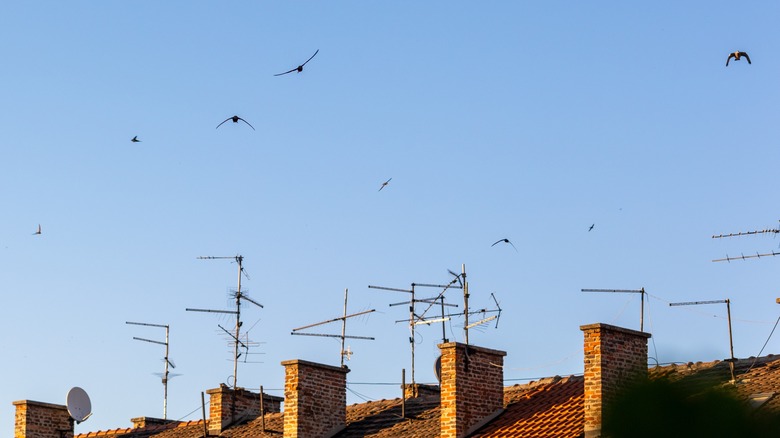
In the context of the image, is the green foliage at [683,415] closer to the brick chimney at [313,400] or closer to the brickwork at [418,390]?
the brick chimney at [313,400]

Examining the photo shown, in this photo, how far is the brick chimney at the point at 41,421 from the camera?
121ft

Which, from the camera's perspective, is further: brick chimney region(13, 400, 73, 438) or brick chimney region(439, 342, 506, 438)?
brick chimney region(13, 400, 73, 438)

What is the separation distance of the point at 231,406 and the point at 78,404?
3.92 meters

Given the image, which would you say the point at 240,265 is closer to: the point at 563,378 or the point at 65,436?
the point at 65,436

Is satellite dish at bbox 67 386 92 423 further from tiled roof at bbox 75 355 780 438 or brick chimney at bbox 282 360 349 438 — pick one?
brick chimney at bbox 282 360 349 438

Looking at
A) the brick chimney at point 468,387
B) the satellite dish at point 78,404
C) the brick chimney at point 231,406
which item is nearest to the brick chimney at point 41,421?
the satellite dish at point 78,404

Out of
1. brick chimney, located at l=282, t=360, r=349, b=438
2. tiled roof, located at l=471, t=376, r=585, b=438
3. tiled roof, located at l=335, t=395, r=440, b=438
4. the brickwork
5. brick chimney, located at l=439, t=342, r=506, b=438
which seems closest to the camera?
tiled roof, located at l=471, t=376, r=585, b=438

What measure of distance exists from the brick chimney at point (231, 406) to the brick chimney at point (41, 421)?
3764mm

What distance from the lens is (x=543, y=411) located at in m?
29.0

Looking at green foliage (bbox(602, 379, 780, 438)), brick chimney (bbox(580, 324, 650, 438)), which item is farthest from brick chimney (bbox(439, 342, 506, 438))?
green foliage (bbox(602, 379, 780, 438))

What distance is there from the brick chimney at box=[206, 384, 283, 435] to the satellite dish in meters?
3.20

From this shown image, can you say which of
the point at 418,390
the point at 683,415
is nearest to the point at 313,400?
the point at 418,390

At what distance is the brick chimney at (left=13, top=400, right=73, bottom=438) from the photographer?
121 feet

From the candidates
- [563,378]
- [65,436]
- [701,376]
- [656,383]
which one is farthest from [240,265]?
[656,383]
